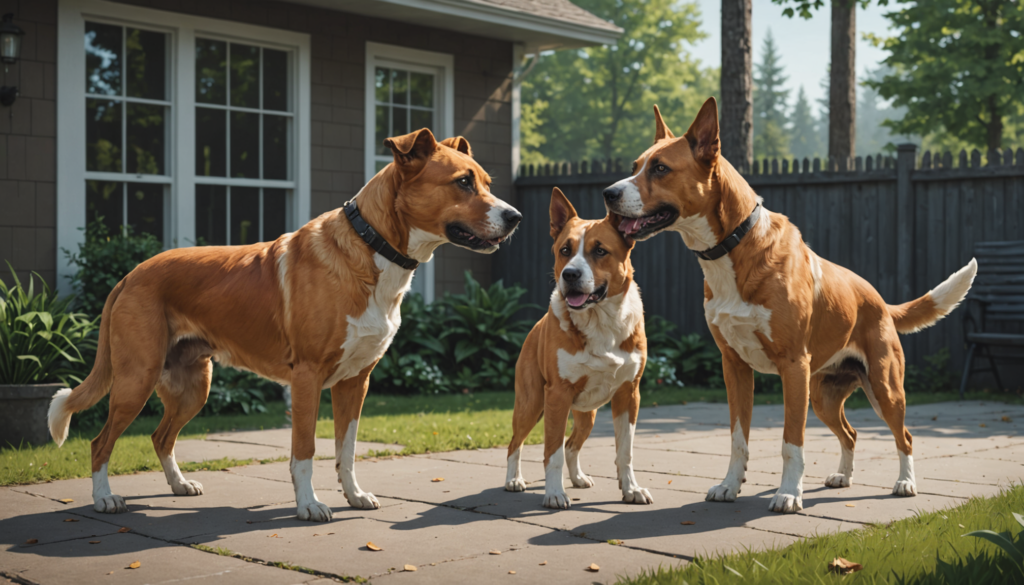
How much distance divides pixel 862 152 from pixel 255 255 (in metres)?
172

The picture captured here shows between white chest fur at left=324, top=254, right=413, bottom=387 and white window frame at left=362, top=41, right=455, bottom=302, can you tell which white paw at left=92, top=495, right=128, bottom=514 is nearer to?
white chest fur at left=324, top=254, right=413, bottom=387

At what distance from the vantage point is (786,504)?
446 centimetres

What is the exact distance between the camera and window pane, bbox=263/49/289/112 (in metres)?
10.8

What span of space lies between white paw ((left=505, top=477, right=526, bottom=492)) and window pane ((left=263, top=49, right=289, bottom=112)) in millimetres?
7163

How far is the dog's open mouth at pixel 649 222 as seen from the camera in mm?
4488

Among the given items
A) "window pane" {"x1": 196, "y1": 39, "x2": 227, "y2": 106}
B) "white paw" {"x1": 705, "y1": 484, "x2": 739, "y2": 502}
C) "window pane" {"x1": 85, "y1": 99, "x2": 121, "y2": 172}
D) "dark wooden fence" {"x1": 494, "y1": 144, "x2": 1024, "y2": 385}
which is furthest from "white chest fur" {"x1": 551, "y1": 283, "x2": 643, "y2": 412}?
"window pane" {"x1": 196, "y1": 39, "x2": 227, "y2": 106}

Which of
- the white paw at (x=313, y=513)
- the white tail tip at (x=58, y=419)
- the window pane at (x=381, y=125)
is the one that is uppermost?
the window pane at (x=381, y=125)

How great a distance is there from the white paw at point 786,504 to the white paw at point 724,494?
25cm

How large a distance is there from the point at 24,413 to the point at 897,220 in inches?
354

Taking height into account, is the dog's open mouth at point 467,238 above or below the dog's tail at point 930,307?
above

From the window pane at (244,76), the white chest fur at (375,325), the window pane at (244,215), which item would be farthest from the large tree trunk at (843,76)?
the white chest fur at (375,325)

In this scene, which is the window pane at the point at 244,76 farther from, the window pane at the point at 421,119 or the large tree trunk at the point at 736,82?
the large tree trunk at the point at 736,82

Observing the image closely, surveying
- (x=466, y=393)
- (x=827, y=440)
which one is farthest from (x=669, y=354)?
(x=827, y=440)

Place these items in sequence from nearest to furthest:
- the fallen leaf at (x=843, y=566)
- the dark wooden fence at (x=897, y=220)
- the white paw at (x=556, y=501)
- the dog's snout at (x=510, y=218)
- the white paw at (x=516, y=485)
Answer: the fallen leaf at (x=843, y=566)
the dog's snout at (x=510, y=218)
the white paw at (x=556, y=501)
the white paw at (x=516, y=485)
the dark wooden fence at (x=897, y=220)
